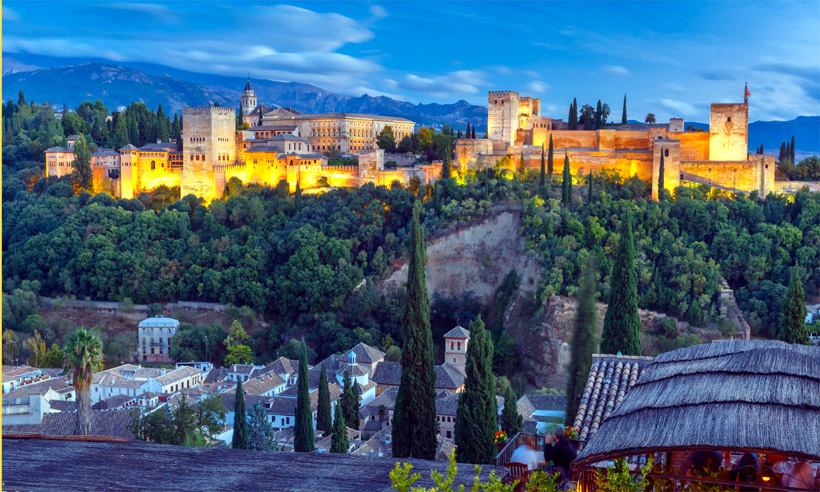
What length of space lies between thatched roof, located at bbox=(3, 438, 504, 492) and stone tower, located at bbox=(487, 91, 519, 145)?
39852mm

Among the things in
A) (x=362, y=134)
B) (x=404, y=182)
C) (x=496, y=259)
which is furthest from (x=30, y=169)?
(x=496, y=259)

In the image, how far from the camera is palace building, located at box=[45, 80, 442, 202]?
46844mm

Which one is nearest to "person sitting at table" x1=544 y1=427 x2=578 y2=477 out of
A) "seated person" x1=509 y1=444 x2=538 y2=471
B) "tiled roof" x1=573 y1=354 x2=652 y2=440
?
"seated person" x1=509 y1=444 x2=538 y2=471

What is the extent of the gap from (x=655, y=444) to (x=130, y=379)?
29.7 m

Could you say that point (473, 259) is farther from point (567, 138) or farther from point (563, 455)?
point (563, 455)

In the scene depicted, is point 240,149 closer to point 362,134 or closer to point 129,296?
point 362,134

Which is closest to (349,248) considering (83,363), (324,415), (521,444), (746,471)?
(324,415)

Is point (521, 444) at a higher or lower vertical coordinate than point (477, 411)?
higher

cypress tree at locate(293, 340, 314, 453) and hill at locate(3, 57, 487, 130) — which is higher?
hill at locate(3, 57, 487, 130)

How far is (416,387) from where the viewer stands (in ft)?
63.8

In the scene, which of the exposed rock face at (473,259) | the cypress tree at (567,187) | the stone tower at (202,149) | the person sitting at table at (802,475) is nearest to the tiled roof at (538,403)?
the exposed rock face at (473,259)

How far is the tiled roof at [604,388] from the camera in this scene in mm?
9039

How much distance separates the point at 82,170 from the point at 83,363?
116 feet

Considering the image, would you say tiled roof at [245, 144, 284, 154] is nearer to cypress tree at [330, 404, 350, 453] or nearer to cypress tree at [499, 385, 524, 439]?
cypress tree at [330, 404, 350, 453]
